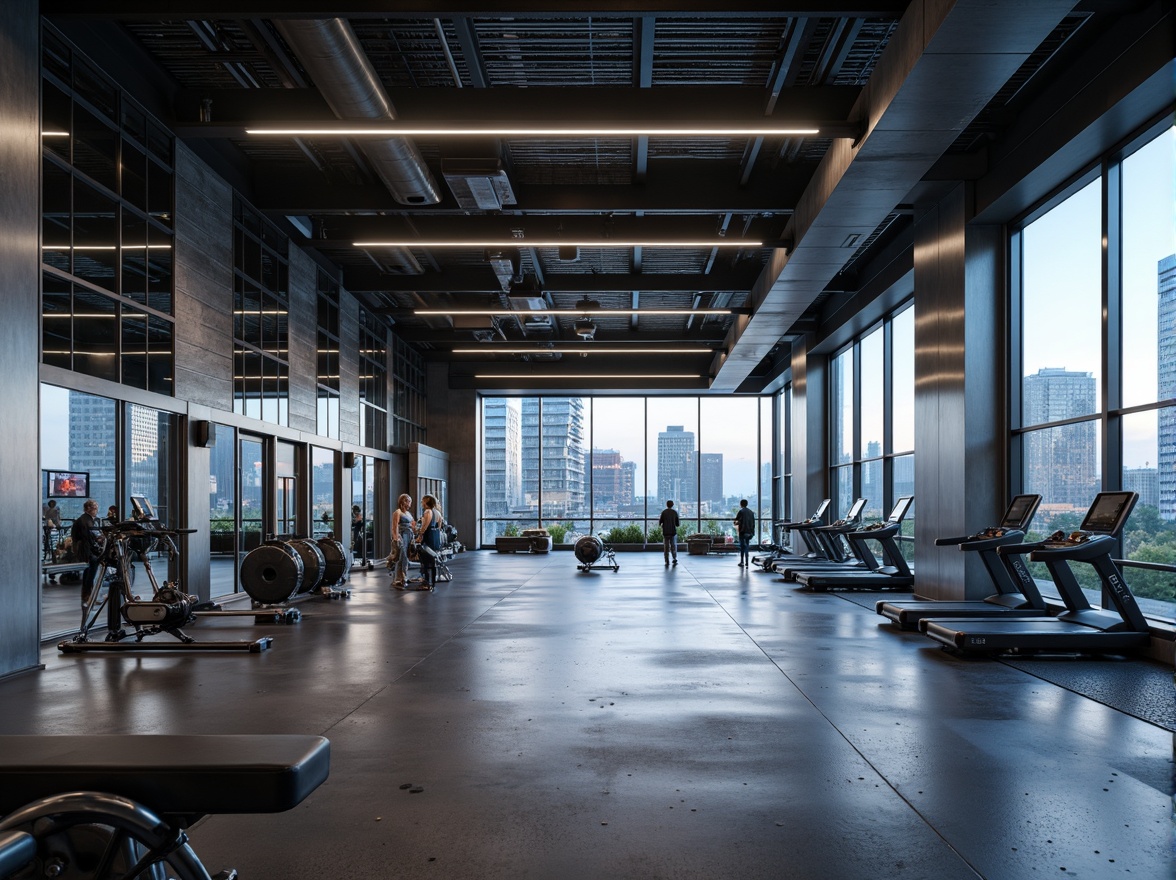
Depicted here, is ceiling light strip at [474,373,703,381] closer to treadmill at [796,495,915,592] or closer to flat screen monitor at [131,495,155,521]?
treadmill at [796,495,915,592]

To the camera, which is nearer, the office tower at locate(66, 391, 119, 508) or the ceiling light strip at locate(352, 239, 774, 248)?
the office tower at locate(66, 391, 119, 508)

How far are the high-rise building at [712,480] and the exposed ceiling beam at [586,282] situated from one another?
11088mm

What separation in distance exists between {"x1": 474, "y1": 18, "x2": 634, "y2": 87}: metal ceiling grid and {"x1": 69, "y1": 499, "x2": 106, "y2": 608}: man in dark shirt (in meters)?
5.50

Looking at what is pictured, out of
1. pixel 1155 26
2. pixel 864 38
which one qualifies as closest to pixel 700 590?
pixel 864 38

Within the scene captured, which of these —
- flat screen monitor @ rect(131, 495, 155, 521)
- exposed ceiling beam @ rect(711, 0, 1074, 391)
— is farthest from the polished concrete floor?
exposed ceiling beam @ rect(711, 0, 1074, 391)

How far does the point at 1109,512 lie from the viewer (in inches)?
289

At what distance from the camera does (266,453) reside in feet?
41.7

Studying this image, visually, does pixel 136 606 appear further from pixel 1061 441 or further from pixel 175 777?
pixel 1061 441

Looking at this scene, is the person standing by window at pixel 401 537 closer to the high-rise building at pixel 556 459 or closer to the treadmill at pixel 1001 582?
the treadmill at pixel 1001 582

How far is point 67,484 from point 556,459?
1848cm

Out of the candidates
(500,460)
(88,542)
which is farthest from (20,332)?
(500,460)

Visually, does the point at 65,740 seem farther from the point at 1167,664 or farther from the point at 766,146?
the point at 766,146

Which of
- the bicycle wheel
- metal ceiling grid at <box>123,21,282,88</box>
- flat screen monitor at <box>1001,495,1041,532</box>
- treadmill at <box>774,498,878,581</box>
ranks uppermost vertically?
metal ceiling grid at <box>123,21,282,88</box>

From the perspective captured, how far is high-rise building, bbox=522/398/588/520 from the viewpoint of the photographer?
26.0m
